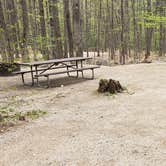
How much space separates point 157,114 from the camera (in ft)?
18.0

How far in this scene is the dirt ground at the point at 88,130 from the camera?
12.1 feet

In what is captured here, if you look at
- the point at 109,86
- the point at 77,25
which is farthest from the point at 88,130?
the point at 77,25

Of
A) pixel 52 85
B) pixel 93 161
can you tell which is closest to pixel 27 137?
pixel 93 161

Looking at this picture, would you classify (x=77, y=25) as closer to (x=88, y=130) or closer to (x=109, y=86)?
(x=109, y=86)

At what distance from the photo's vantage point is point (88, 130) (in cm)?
475

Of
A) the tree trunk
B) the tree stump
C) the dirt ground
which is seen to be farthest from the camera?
the tree trunk

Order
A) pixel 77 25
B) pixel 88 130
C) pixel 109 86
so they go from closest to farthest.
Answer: pixel 88 130, pixel 109 86, pixel 77 25

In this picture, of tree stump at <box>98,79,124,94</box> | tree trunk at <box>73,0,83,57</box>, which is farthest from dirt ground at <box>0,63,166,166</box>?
tree trunk at <box>73,0,83,57</box>

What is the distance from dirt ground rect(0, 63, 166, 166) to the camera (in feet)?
12.1

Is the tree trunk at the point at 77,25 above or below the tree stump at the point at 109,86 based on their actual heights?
above

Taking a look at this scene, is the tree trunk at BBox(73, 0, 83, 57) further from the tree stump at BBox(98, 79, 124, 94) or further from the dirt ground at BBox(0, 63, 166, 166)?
the tree stump at BBox(98, 79, 124, 94)

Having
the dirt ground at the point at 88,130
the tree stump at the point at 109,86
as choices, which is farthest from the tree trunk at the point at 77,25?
the tree stump at the point at 109,86

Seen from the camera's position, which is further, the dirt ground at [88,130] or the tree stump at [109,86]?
the tree stump at [109,86]

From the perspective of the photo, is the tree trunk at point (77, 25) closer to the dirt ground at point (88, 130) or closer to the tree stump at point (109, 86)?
the dirt ground at point (88, 130)
